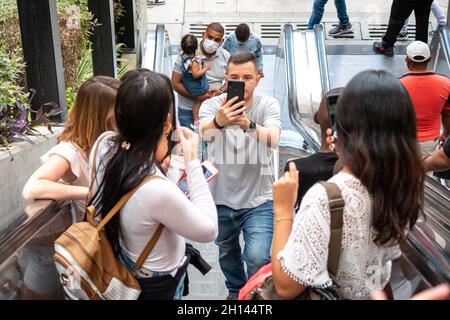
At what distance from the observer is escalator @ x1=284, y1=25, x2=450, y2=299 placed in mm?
2463

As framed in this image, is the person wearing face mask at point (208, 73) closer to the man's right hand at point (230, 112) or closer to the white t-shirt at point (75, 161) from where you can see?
the man's right hand at point (230, 112)

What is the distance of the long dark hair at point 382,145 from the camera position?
1.84m

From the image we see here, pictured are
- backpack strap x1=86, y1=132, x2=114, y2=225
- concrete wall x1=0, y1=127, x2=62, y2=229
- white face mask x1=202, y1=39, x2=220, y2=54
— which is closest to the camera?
backpack strap x1=86, y1=132, x2=114, y2=225

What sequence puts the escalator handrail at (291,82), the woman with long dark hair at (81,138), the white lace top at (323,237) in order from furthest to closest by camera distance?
1. the escalator handrail at (291,82)
2. the woman with long dark hair at (81,138)
3. the white lace top at (323,237)

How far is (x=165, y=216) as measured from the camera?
84.4 inches

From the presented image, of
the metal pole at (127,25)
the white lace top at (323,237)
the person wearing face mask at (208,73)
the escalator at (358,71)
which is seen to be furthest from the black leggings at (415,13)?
the white lace top at (323,237)

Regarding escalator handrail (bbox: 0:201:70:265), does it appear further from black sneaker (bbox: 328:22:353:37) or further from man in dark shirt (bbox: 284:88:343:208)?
black sneaker (bbox: 328:22:353:37)

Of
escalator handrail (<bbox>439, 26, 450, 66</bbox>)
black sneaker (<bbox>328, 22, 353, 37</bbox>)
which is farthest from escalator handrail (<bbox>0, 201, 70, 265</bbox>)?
black sneaker (<bbox>328, 22, 353, 37</bbox>)

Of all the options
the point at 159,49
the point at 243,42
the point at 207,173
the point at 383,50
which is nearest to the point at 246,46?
the point at 243,42

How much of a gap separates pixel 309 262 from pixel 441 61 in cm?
704

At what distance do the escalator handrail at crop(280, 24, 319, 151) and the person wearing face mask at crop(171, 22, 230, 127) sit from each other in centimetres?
83

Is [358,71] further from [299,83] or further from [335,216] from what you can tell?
[335,216]

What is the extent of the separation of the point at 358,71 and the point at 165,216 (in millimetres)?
7487

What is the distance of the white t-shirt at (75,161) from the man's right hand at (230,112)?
0.71 meters
